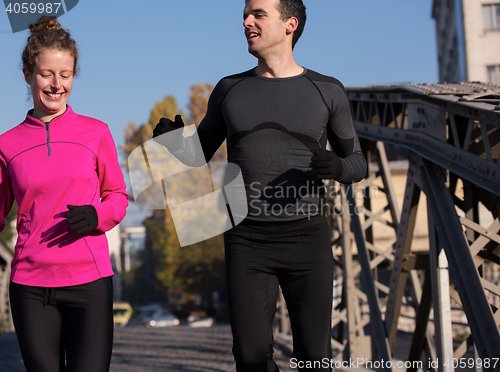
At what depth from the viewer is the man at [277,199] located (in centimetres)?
322

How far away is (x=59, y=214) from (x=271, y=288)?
40.7 inches

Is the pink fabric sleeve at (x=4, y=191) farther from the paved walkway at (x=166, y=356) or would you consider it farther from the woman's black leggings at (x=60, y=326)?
the paved walkway at (x=166, y=356)

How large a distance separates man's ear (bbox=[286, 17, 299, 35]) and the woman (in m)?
1.04

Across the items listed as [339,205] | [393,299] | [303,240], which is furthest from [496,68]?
[303,240]

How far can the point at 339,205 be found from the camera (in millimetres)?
10109

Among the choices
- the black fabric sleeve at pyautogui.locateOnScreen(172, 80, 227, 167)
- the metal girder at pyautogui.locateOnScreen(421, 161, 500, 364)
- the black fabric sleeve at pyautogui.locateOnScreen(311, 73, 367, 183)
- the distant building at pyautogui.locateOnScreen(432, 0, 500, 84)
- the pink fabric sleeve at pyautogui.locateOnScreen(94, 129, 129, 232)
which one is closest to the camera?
the pink fabric sleeve at pyautogui.locateOnScreen(94, 129, 129, 232)

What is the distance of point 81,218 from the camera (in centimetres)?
292

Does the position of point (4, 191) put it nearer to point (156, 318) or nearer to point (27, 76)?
point (27, 76)

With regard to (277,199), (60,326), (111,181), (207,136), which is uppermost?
(207,136)

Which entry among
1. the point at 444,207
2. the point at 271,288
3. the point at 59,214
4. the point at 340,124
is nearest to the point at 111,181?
the point at 59,214

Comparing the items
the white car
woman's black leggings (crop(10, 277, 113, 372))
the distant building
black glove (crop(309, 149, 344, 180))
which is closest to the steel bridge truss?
black glove (crop(309, 149, 344, 180))

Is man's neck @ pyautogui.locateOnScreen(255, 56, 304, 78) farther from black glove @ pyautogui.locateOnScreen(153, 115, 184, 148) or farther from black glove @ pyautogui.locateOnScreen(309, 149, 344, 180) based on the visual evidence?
black glove @ pyautogui.locateOnScreen(309, 149, 344, 180)

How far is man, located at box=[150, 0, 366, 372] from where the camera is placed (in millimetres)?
3221

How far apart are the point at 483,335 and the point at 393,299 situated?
2.57 metres
